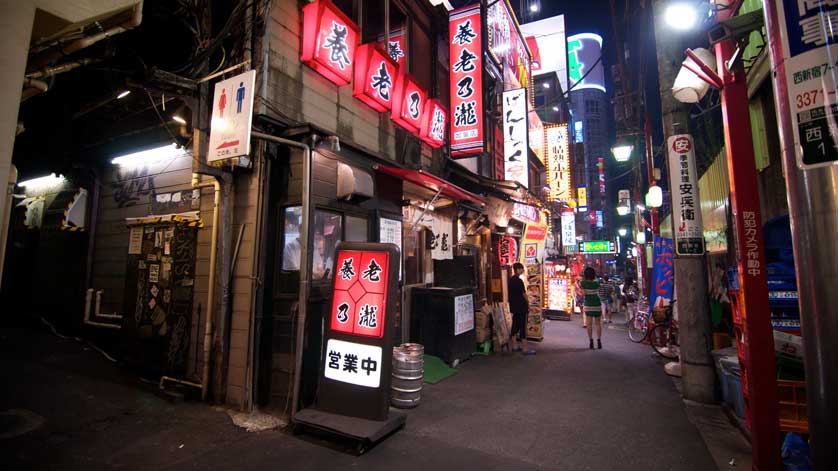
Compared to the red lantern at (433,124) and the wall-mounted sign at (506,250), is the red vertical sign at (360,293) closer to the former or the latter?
the red lantern at (433,124)

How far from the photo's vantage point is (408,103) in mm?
9445

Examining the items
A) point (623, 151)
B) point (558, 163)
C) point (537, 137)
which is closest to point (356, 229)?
point (623, 151)

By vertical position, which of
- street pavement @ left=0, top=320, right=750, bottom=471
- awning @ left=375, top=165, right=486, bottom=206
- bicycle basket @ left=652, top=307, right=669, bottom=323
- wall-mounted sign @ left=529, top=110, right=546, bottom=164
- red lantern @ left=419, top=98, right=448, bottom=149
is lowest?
street pavement @ left=0, top=320, right=750, bottom=471

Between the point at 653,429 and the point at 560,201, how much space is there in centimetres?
1809

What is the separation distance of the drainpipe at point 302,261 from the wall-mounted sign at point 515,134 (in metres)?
10.3

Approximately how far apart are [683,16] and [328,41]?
21.5 ft

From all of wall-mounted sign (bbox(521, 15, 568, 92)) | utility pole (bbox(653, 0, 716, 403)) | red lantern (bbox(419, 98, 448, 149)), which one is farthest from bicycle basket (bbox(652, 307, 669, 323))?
wall-mounted sign (bbox(521, 15, 568, 92))

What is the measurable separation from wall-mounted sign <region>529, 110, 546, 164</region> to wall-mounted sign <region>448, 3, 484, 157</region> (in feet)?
40.3

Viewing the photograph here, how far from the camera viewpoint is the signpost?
17.4ft

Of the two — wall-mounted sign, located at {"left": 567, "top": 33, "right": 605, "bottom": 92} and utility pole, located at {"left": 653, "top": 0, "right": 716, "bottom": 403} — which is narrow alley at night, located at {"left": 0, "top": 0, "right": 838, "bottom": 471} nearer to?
utility pole, located at {"left": 653, "top": 0, "right": 716, "bottom": 403}

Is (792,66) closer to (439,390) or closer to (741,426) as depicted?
(741,426)

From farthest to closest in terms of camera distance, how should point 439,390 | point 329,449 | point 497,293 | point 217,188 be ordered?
point 497,293 < point 439,390 < point 217,188 < point 329,449

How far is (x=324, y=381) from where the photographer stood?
5734 millimetres

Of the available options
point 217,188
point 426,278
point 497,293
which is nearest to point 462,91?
point 426,278
